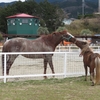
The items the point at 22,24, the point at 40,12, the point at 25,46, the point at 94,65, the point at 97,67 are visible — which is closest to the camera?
the point at 97,67

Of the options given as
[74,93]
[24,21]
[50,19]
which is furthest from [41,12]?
[74,93]

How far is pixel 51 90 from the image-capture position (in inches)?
239

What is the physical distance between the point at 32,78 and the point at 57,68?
1.64 metres

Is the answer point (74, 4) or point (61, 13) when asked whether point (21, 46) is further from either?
point (74, 4)

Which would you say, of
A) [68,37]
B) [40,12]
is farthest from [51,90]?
[40,12]

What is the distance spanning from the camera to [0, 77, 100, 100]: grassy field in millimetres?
5469

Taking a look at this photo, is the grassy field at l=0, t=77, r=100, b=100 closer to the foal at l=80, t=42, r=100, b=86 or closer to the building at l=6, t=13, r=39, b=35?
the foal at l=80, t=42, r=100, b=86

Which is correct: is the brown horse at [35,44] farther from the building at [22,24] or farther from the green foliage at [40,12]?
the green foliage at [40,12]

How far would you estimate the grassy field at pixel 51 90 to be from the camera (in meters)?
5.47

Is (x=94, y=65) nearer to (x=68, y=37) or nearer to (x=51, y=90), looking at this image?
(x=51, y=90)

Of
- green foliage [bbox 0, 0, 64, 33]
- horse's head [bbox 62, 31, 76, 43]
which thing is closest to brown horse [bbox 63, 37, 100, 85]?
horse's head [bbox 62, 31, 76, 43]

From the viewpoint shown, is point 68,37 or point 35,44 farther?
point 35,44

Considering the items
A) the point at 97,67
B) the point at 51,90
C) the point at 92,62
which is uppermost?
the point at 92,62

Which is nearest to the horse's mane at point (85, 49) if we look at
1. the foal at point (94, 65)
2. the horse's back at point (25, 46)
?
the foal at point (94, 65)
